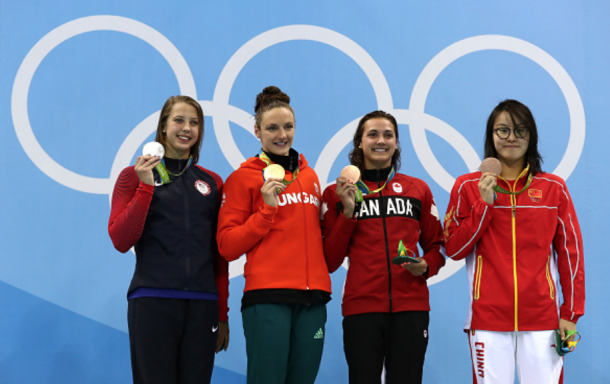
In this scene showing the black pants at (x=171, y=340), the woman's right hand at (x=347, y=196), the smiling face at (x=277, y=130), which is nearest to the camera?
the black pants at (x=171, y=340)

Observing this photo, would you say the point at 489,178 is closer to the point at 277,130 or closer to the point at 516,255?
the point at 516,255

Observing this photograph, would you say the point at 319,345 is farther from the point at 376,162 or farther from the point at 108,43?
the point at 108,43

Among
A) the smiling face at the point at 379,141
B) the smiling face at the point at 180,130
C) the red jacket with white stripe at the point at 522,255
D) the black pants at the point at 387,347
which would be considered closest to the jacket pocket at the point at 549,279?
the red jacket with white stripe at the point at 522,255

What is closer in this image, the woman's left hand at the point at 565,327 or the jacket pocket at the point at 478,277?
the woman's left hand at the point at 565,327

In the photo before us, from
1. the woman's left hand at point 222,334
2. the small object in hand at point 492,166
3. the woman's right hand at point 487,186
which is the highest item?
the small object in hand at point 492,166

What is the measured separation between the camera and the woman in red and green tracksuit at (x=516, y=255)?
9.04ft

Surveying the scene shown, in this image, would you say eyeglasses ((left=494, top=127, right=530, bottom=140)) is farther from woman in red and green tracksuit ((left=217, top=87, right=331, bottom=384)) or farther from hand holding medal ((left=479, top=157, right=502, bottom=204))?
woman in red and green tracksuit ((left=217, top=87, right=331, bottom=384))

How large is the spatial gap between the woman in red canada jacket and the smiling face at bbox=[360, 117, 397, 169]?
2.85 feet

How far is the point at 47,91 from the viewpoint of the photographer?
4309 mm

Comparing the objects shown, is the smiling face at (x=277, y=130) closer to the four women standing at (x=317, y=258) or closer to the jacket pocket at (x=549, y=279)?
the four women standing at (x=317, y=258)

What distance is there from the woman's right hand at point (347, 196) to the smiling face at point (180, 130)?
799 millimetres

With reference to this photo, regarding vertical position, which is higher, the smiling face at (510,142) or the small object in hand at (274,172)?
the smiling face at (510,142)

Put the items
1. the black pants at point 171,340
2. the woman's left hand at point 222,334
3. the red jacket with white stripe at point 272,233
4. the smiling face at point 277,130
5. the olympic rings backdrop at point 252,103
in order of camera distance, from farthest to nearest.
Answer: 1. the olympic rings backdrop at point 252,103
2. the woman's left hand at point 222,334
3. the smiling face at point 277,130
4. the red jacket with white stripe at point 272,233
5. the black pants at point 171,340

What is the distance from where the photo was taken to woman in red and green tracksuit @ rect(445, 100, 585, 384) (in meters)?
2.75
